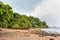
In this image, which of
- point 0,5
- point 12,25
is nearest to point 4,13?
point 0,5

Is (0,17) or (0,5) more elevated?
(0,5)

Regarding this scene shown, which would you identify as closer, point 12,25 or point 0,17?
point 0,17

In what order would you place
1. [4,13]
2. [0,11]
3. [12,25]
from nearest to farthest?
1. [0,11]
2. [4,13]
3. [12,25]

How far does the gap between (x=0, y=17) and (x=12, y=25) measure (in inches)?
1392

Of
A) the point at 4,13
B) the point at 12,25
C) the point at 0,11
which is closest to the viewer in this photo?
Result: the point at 0,11

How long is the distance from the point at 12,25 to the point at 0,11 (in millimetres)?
36022

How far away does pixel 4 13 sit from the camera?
36.1 meters

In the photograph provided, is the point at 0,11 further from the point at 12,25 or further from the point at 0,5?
the point at 12,25

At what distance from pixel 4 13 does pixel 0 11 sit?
233 centimetres

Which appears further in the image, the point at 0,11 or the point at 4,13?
the point at 4,13

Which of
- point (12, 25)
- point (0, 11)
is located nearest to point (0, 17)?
point (0, 11)

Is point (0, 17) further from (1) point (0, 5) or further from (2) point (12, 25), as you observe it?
(2) point (12, 25)

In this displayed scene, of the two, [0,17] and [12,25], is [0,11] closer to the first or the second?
[0,17]

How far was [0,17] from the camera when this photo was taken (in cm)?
3438
